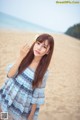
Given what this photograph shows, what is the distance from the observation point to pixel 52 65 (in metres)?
1.73

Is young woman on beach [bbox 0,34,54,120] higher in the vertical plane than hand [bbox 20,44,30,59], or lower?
lower

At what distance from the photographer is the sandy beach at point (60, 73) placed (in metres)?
1.72

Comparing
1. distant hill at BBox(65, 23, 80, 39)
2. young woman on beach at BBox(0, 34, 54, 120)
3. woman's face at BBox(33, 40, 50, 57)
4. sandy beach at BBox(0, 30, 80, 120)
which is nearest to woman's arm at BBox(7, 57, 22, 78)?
young woman on beach at BBox(0, 34, 54, 120)

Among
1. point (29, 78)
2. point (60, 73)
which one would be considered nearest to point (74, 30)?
point (60, 73)

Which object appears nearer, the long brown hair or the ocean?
the long brown hair

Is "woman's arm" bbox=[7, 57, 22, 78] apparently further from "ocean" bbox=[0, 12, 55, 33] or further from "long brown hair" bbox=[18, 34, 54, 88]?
"ocean" bbox=[0, 12, 55, 33]

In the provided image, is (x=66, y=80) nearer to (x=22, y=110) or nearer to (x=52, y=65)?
(x=52, y=65)

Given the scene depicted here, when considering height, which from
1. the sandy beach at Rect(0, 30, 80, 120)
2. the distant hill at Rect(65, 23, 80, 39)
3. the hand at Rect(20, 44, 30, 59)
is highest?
the distant hill at Rect(65, 23, 80, 39)

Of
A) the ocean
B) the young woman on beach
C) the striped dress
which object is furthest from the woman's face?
the ocean

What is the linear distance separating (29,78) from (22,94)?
0.10 m

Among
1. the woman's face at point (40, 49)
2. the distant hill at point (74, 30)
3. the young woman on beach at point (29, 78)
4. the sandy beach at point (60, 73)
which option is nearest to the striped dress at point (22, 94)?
the young woman on beach at point (29, 78)

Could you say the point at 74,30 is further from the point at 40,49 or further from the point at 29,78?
the point at 29,78

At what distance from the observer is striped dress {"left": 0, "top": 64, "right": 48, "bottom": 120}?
4.01 feet

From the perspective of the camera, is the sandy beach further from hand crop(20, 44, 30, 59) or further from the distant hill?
hand crop(20, 44, 30, 59)
